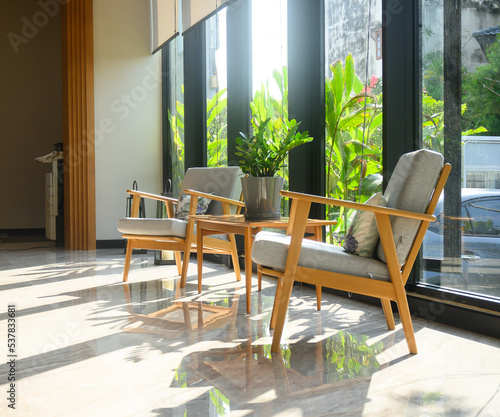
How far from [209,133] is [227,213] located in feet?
6.38

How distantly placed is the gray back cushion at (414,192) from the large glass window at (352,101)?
3.16ft

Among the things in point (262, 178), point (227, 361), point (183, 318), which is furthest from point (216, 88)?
point (227, 361)

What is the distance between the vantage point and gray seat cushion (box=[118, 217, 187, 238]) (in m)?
3.87

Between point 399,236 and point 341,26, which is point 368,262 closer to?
point 399,236

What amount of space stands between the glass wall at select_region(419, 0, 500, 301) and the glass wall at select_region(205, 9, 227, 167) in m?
2.65

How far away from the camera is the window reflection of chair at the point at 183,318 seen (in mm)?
2760

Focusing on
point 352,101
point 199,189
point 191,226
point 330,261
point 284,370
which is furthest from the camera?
point 199,189

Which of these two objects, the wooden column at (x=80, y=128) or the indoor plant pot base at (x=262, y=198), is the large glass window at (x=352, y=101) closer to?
the indoor plant pot base at (x=262, y=198)

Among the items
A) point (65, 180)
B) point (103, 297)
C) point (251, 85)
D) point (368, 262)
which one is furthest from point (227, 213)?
point (65, 180)

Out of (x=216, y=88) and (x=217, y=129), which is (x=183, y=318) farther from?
(x=216, y=88)

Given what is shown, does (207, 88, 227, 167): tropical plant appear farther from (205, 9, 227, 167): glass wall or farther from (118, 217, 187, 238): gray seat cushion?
(118, 217, 187, 238): gray seat cushion

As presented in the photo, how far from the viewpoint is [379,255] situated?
2432 millimetres

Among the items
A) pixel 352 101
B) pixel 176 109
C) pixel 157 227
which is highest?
pixel 176 109

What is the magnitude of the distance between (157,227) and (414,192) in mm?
1993
